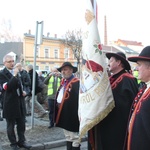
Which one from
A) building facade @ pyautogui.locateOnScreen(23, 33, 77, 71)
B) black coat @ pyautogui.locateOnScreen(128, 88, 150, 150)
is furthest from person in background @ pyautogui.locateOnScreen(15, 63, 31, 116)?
building facade @ pyautogui.locateOnScreen(23, 33, 77, 71)

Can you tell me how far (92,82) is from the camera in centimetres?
298

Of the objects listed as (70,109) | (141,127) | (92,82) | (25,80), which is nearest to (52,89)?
(25,80)

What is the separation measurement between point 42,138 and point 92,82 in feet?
12.9

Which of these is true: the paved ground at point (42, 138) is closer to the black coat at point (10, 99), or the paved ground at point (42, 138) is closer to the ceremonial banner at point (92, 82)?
the black coat at point (10, 99)

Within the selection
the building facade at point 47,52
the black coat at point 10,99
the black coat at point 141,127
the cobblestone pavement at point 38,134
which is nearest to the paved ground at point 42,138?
the cobblestone pavement at point 38,134

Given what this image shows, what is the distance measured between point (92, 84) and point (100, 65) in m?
0.25

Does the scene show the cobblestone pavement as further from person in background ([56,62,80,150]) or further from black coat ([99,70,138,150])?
black coat ([99,70,138,150])

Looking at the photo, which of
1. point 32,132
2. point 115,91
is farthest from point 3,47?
point 115,91

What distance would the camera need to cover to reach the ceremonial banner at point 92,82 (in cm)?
292

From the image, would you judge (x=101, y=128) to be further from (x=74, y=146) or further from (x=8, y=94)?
(x=8, y=94)

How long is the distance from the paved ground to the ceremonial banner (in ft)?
10.7

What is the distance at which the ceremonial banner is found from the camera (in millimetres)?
2920

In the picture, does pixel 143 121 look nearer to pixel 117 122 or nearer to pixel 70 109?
pixel 117 122

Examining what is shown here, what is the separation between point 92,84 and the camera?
9.75 ft
